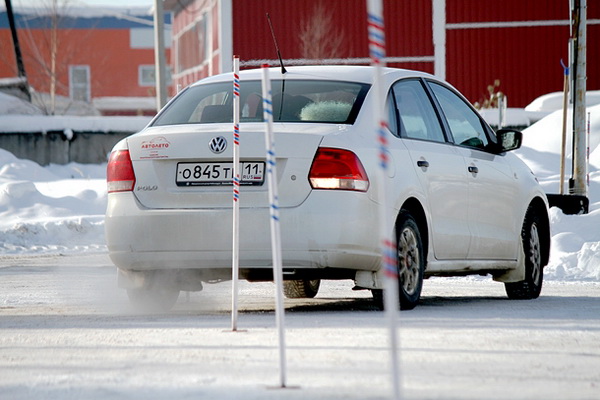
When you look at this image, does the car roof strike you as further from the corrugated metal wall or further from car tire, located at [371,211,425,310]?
the corrugated metal wall

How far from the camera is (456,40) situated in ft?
122

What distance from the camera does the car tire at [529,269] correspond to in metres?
10.2

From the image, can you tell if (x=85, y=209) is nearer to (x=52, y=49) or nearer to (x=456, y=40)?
(x=456, y=40)

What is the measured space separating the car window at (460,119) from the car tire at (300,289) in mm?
1491

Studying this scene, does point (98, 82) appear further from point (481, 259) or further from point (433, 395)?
point (433, 395)

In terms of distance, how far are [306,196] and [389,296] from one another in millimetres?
3708

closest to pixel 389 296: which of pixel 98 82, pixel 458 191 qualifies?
pixel 458 191

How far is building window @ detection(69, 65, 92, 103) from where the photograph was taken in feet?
213

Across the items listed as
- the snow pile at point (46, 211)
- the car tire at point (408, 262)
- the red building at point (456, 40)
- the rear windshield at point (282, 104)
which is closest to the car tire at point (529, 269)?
the car tire at point (408, 262)

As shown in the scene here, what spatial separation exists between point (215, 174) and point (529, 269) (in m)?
3.16

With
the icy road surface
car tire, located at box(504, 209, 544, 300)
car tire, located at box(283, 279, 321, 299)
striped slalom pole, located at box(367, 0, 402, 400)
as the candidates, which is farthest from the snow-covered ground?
striped slalom pole, located at box(367, 0, 402, 400)

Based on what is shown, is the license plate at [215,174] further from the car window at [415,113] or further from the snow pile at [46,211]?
the snow pile at [46,211]

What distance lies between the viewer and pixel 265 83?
6129 millimetres

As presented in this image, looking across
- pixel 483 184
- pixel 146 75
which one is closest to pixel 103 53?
pixel 146 75
